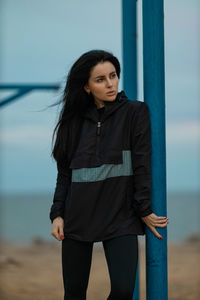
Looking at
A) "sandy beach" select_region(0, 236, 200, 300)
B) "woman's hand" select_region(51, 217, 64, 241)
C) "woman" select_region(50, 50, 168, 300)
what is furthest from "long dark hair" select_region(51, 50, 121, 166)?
"sandy beach" select_region(0, 236, 200, 300)

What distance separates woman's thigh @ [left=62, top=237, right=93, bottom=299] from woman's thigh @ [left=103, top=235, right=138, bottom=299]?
0.15 m

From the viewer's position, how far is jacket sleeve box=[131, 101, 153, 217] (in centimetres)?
211

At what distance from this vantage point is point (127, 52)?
2.75 metres

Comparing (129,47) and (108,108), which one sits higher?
(129,47)

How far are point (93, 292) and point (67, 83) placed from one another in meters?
3.06

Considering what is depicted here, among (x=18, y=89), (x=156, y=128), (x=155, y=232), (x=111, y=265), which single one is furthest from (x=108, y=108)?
Result: (x=18, y=89)

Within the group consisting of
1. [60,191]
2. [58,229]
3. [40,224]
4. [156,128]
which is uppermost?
[156,128]

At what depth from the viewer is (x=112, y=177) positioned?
2.17m

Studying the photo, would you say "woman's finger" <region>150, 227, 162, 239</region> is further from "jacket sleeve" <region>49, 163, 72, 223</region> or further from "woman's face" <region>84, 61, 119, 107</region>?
"woman's face" <region>84, 61, 119, 107</region>

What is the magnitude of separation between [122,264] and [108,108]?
2.23 feet

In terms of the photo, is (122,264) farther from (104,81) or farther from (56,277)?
(56,277)

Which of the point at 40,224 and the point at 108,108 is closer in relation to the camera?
the point at 108,108

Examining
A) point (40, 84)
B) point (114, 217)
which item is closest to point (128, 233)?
point (114, 217)

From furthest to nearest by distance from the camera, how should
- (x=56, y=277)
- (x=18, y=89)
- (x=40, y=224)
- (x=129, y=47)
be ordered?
(x=40, y=224) → (x=56, y=277) → (x=18, y=89) → (x=129, y=47)
